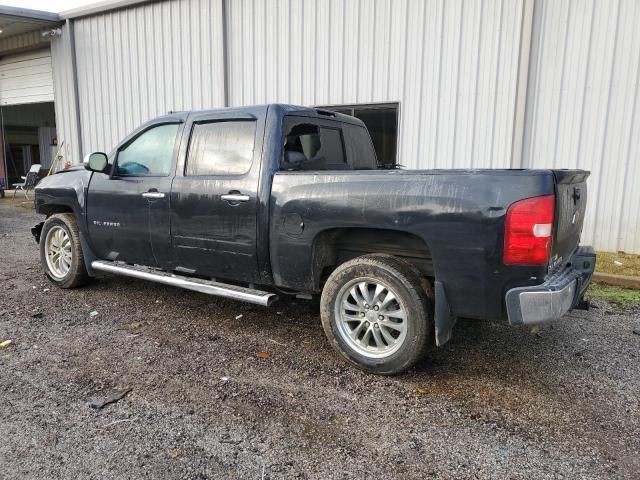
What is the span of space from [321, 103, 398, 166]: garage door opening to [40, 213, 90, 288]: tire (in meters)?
5.43

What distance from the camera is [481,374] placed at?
3453mm

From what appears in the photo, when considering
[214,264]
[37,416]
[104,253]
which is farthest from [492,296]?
[104,253]

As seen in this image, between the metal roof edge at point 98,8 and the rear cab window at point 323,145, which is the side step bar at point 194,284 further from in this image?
the metal roof edge at point 98,8

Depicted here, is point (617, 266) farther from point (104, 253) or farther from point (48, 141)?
point (48, 141)

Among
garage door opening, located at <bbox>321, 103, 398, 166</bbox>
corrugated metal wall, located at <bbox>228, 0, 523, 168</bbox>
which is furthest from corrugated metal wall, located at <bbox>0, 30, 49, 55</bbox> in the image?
garage door opening, located at <bbox>321, 103, 398, 166</bbox>

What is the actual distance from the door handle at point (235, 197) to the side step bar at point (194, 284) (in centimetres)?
75

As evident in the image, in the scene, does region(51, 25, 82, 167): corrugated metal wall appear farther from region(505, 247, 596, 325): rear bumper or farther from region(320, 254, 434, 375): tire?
region(505, 247, 596, 325): rear bumper

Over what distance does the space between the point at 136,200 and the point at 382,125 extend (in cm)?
572

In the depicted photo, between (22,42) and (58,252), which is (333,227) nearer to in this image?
(58,252)

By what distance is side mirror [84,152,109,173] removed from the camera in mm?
4668

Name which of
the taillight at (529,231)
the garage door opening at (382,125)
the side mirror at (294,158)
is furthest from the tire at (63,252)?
the garage door opening at (382,125)

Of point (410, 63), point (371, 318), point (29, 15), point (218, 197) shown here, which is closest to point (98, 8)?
point (29, 15)

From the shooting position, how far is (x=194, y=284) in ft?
13.7

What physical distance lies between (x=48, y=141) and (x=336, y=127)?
23530mm
